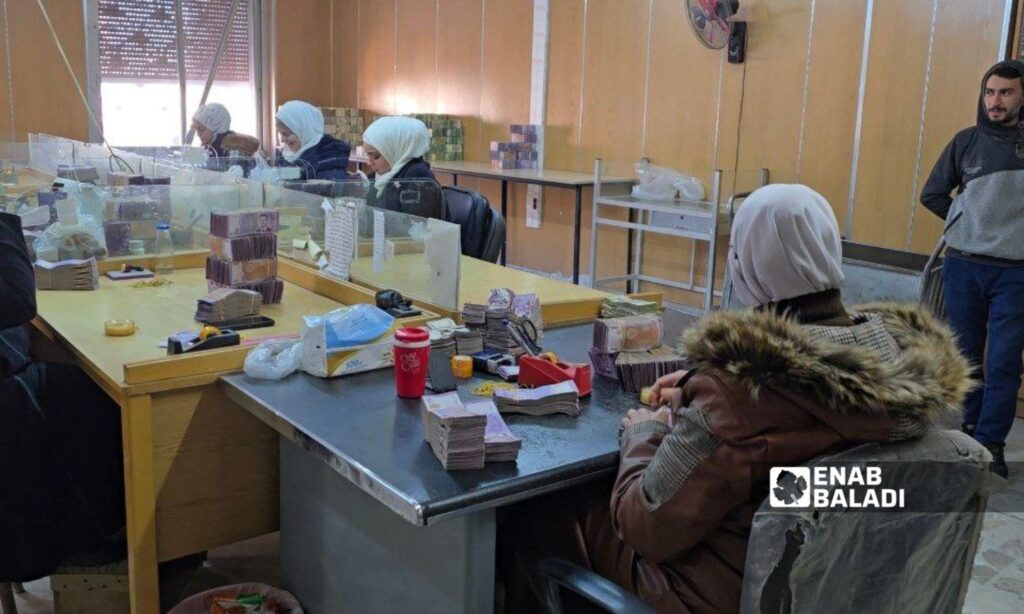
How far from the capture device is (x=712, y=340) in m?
1.38

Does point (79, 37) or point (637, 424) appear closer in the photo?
point (637, 424)

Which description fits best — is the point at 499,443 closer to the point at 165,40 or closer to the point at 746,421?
the point at 746,421

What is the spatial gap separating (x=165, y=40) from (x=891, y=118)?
6611 mm

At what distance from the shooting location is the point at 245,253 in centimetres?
265

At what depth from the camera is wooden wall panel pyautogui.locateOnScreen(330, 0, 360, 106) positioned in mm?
9008

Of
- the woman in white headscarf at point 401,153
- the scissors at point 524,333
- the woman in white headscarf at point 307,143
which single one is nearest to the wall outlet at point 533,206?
the woman in white headscarf at point 307,143

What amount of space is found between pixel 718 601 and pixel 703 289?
14.2 feet

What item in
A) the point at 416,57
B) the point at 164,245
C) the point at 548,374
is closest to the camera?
the point at 548,374

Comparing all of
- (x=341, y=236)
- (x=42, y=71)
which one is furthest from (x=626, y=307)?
(x=42, y=71)

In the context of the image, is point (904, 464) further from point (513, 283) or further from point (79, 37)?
point (79, 37)

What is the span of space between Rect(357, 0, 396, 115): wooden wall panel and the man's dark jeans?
6.02 metres

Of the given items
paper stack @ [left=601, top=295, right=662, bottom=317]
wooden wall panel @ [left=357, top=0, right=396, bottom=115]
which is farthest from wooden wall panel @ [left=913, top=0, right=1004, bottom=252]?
wooden wall panel @ [left=357, top=0, right=396, bottom=115]

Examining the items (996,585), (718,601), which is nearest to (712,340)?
(718,601)

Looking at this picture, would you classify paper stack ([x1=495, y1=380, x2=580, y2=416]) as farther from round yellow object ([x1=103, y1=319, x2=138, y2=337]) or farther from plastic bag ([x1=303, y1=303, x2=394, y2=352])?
round yellow object ([x1=103, y1=319, x2=138, y2=337])
